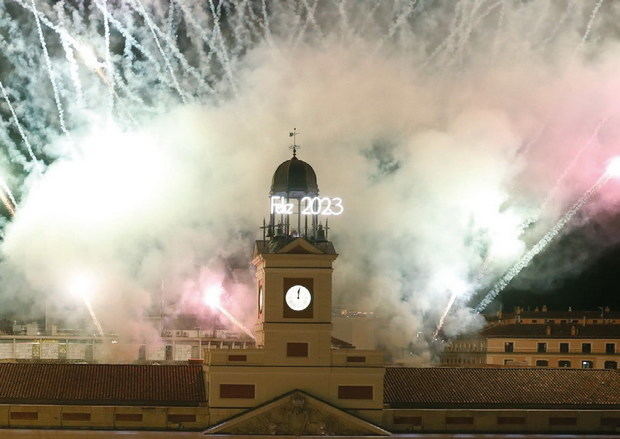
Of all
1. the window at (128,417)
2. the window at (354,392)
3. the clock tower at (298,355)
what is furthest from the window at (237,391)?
the window at (354,392)

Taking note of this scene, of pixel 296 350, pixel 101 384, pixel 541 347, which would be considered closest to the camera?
pixel 296 350

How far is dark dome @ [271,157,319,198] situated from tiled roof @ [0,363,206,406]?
11.2 metres

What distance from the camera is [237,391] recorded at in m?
81.8

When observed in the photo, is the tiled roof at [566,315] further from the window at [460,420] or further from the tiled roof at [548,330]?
the window at [460,420]

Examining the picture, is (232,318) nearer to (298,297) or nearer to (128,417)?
(298,297)

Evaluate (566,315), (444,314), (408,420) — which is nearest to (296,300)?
(408,420)

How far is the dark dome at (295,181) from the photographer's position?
84562mm

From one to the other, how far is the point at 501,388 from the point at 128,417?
21010mm

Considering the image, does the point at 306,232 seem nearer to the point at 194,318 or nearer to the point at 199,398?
the point at 199,398

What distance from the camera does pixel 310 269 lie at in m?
82.4

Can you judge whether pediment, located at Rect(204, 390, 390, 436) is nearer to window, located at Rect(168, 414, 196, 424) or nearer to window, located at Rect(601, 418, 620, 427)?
window, located at Rect(168, 414, 196, 424)

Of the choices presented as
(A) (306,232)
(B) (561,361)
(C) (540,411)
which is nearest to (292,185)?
(A) (306,232)

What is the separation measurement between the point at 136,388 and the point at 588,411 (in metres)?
25.1

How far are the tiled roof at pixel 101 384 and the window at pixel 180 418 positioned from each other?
64cm
